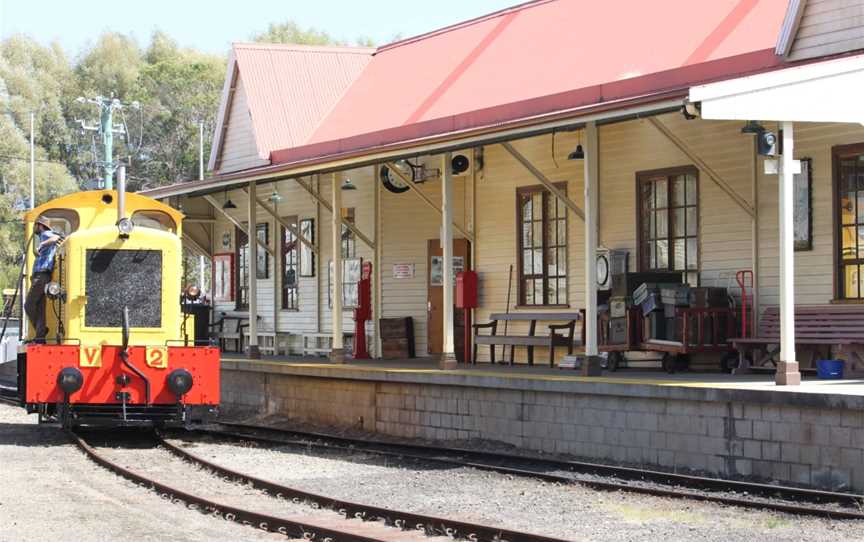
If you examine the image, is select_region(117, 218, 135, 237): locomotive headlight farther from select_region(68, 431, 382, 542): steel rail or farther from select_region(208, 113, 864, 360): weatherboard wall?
select_region(208, 113, 864, 360): weatherboard wall

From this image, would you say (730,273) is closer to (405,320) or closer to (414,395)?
(414,395)

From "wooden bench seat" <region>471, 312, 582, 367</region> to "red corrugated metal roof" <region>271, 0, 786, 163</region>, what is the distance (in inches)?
109

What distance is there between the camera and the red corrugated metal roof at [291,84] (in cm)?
2605

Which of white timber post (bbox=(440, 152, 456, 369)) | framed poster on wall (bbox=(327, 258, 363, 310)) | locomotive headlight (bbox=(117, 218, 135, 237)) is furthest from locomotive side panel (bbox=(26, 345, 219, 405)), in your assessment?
framed poster on wall (bbox=(327, 258, 363, 310))

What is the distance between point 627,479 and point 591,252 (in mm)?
3126

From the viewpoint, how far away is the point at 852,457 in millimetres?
11727

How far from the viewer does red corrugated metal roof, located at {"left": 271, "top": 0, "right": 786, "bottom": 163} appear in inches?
664

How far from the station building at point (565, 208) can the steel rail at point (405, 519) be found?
3782 mm

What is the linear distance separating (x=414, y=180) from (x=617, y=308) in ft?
20.4

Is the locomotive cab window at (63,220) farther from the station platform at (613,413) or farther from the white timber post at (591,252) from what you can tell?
the white timber post at (591,252)

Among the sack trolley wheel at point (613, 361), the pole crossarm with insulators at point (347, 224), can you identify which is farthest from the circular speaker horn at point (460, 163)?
the sack trolley wheel at point (613, 361)

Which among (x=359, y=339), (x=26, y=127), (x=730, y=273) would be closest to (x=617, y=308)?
(x=730, y=273)

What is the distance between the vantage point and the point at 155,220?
17.8 meters

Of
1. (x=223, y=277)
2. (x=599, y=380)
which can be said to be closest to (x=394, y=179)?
(x=223, y=277)
